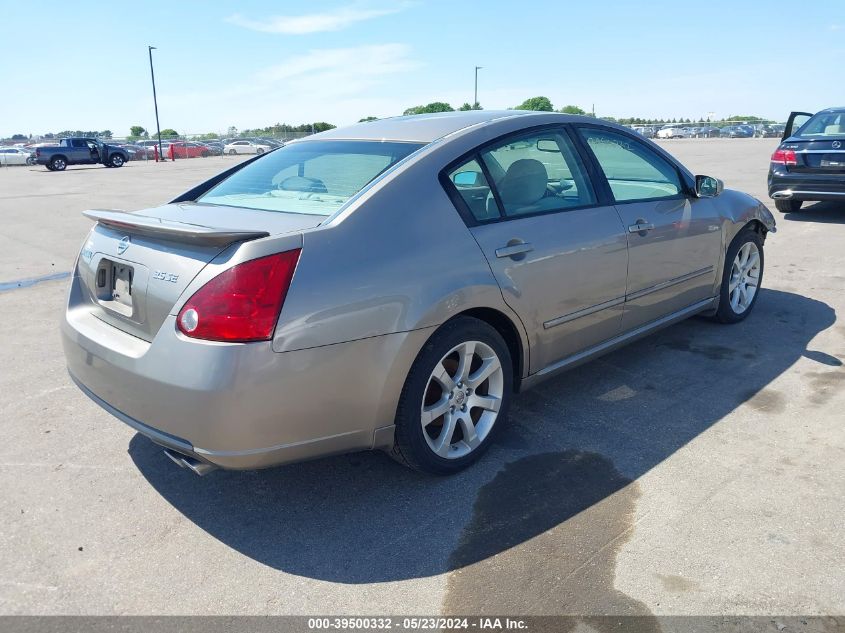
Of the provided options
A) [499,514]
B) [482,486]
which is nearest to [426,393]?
[482,486]

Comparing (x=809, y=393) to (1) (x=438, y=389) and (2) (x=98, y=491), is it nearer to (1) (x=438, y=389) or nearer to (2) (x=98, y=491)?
(1) (x=438, y=389)

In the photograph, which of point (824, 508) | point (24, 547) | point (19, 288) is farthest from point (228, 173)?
point (19, 288)

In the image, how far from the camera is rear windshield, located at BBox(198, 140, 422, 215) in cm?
315

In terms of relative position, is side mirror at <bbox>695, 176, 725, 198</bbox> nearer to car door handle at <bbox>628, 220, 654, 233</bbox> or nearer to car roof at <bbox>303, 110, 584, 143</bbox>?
car door handle at <bbox>628, 220, 654, 233</bbox>

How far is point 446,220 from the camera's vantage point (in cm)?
304

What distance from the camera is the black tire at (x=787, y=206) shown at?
1085cm

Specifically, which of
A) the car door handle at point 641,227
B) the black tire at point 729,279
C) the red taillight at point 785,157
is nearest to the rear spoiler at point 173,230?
the car door handle at point 641,227

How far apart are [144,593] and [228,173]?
2.44 metres

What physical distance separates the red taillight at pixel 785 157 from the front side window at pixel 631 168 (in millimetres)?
6507

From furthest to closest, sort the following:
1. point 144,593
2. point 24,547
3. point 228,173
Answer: point 228,173
point 24,547
point 144,593

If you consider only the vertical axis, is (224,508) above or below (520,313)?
below

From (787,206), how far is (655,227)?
26.9 ft

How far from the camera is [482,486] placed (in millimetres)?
3123

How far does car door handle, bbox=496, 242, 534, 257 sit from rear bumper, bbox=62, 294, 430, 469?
0.61m
